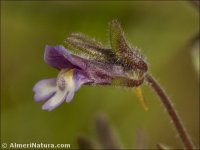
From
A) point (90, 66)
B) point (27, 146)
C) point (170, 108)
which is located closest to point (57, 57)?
point (90, 66)

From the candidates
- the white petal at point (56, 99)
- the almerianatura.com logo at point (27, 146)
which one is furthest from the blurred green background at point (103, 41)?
the white petal at point (56, 99)

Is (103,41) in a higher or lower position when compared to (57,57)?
higher

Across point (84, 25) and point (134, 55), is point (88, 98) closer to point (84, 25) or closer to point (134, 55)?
point (84, 25)

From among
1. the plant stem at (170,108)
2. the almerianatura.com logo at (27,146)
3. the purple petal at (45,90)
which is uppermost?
the purple petal at (45,90)

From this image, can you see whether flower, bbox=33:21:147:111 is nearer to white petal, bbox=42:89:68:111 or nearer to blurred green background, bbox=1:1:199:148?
white petal, bbox=42:89:68:111

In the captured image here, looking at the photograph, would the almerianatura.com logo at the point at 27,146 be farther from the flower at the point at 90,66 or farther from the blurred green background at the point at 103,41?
the flower at the point at 90,66

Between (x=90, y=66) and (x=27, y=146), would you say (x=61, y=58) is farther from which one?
(x=27, y=146)

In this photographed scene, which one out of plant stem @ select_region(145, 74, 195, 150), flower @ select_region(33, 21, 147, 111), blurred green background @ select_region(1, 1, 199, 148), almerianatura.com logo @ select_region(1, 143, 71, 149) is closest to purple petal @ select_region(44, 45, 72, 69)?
flower @ select_region(33, 21, 147, 111)
